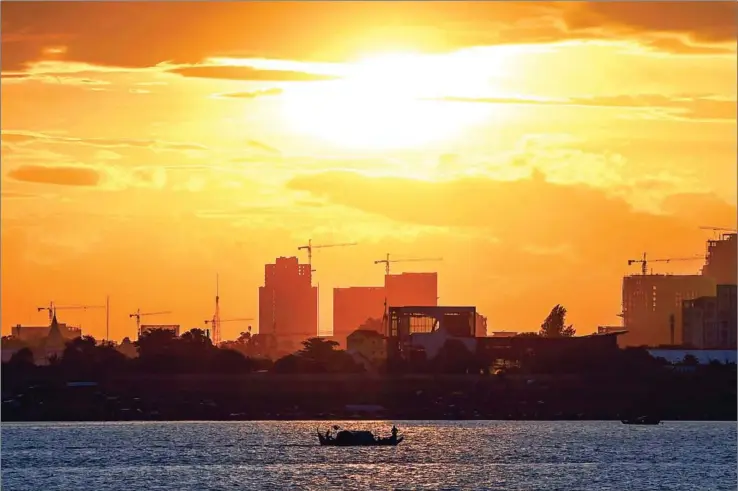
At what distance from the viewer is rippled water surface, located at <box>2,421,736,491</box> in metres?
127

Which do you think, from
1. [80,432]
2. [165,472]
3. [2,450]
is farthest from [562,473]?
[80,432]

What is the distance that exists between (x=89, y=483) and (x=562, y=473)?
37196 mm

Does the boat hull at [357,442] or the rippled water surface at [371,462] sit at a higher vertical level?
the boat hull at [357,442]

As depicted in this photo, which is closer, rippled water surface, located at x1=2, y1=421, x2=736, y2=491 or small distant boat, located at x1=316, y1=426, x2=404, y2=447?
rippled water surface, located at x1=2, y1=421, x2=736, y2=491

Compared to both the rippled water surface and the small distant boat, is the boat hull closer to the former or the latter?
the small distant boat

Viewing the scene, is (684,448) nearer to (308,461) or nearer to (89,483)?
(308,461)

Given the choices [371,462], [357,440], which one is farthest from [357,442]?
[371,462]

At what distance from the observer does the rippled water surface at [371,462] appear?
127375 mm

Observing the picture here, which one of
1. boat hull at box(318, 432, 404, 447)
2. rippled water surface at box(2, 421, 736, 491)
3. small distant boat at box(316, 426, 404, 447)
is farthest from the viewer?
small distant boat at box(316, 426, 404, 447)

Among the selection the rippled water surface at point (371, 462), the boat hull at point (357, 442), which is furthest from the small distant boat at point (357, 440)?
the rippled water surface at point (371, 462)

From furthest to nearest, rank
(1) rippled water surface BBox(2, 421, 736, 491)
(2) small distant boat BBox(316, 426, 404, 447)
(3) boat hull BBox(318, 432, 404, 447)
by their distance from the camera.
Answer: (2) small distant boat BBox(316, 426, 404, 447), (3) boat hull BBox(318, 432, 404, 447), (1) rippled water surface BBox(2, 421, 736, 491)

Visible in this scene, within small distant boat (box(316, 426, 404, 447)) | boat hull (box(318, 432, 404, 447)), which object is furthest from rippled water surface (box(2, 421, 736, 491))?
small distant boat (box(316, 426, 404, 447))

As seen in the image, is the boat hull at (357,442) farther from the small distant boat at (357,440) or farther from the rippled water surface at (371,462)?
the rippled water surface at (371,462)

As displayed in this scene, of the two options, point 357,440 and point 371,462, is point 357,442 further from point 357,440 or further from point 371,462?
point 371,462
